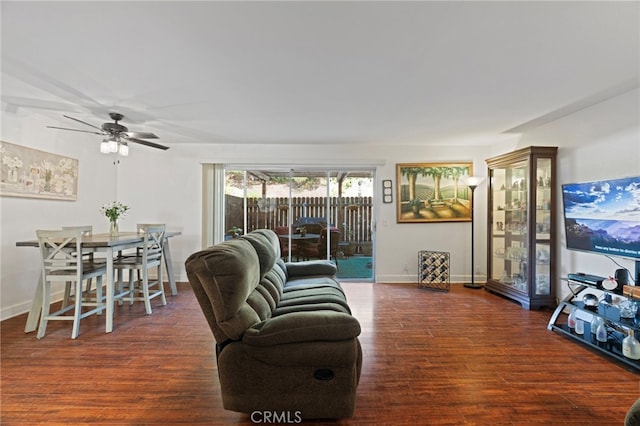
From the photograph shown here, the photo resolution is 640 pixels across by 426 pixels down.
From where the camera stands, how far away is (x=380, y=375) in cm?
231

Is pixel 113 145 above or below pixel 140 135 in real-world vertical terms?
below

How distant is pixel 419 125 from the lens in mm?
4133

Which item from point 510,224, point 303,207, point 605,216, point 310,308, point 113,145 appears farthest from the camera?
point 303,207

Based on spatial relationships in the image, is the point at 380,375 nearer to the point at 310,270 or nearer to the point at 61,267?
the point at 310,270

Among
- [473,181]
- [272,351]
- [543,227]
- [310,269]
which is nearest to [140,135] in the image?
[310,269]

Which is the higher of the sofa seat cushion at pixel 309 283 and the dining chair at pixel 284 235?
the dining chair at pixel 284 235

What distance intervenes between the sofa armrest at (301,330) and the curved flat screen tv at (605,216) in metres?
2.65

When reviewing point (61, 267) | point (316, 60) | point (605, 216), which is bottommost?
point (61, 267)

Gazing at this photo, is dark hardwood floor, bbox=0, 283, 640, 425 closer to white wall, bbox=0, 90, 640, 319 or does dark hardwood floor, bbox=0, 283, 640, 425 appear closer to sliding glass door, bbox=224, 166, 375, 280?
white wall, bbox=0, 90, 640, 319

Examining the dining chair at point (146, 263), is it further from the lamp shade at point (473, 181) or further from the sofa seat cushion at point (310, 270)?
the lamp shade at point (473, 181)

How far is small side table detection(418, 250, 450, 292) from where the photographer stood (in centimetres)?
510

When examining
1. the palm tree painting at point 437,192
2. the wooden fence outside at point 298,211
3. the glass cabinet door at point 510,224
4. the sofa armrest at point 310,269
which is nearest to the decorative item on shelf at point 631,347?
the glass cabinet door at point 510,224

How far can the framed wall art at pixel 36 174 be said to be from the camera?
136 inches

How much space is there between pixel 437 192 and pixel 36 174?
559cm
